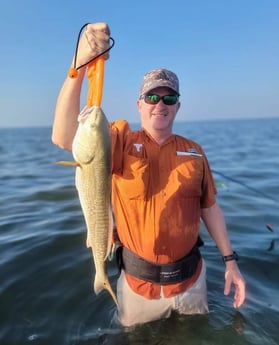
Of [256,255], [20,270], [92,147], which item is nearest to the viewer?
[92,147]

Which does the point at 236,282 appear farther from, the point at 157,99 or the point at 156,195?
the point at 157,99

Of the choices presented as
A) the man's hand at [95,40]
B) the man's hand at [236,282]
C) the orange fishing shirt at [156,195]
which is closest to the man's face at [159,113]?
the orange fishing shirt at [156,195]

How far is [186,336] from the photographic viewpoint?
460cm

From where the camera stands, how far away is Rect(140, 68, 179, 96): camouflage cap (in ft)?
12.7

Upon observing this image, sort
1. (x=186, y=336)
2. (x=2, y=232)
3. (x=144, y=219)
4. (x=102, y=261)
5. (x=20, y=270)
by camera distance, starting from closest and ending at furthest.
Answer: (x=102, y=261)
(x=144, y=219)
(x=186, y=336)
(x=20, y=270)
(x=2, y=232)

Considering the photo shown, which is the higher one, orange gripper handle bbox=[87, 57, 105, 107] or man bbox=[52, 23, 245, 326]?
orange gripper handle bbox=[87, 57, 105, 107]

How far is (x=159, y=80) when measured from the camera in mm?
3879

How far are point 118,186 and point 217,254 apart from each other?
13.5 ft

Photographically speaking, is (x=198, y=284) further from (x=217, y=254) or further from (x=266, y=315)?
(x=217, y=254)

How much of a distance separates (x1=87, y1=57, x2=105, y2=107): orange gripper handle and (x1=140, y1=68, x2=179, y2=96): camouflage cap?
0.92m

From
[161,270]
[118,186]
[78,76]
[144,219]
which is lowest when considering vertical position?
[161,270]

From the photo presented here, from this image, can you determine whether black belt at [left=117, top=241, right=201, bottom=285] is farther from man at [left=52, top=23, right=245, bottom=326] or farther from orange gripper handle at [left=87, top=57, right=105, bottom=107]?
orange gripper handle at [left=87, top=57, right=105, bottom=107]

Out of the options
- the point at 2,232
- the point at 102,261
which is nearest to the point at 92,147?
the point at 102,261

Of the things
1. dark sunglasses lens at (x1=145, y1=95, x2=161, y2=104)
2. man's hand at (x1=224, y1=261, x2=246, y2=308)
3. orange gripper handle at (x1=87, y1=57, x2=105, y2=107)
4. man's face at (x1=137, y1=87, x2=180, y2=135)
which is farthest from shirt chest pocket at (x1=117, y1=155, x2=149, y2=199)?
man's hand at (x1=224, y1=261, x2=246, y2=308)
